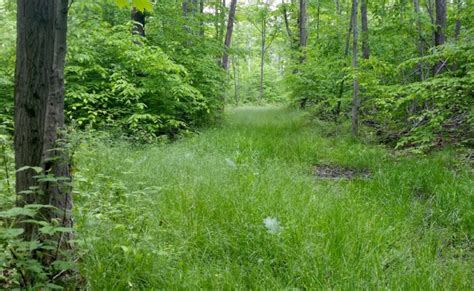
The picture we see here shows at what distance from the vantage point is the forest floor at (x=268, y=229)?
7.23ft

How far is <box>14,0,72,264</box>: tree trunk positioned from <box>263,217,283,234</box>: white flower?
1.50 meters

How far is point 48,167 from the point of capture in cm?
207

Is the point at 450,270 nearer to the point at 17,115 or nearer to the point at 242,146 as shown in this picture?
the point at 17,115

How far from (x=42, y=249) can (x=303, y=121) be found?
1008 centimetres

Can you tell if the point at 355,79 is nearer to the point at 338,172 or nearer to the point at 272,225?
the point at 338,172

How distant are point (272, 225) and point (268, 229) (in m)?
0.05

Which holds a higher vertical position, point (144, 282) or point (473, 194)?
point (473, 194)

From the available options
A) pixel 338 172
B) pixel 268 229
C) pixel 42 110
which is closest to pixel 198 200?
pixel 268 229

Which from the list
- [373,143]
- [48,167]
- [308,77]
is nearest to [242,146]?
[373,143]

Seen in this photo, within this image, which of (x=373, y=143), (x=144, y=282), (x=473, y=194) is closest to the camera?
(x=144, y=282)

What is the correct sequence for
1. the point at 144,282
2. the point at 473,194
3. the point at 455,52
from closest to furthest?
1. the point at 144,282
2. the point at 473,194
3. the point at 455,52

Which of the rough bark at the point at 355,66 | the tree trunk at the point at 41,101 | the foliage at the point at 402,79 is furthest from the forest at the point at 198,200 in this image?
the rough bark at the point at 355,66

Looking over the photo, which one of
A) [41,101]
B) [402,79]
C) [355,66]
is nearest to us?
[41,101]

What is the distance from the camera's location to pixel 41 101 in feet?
6.66
